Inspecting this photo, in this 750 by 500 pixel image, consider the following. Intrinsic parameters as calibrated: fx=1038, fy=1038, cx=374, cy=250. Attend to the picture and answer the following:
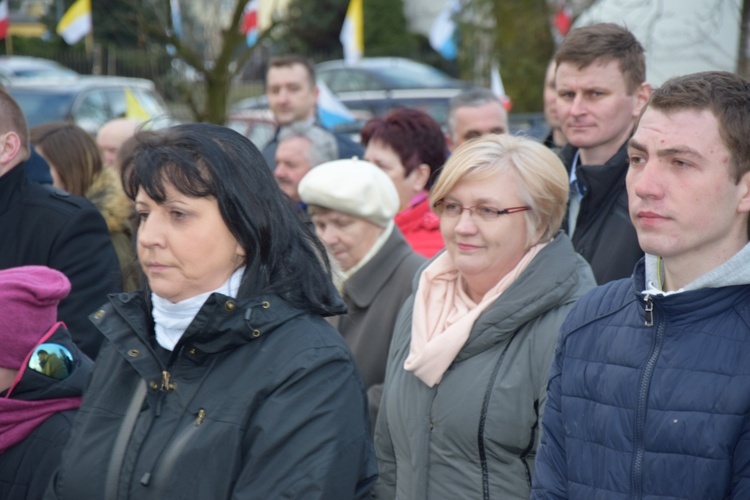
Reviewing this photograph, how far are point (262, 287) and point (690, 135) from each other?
4.03ft

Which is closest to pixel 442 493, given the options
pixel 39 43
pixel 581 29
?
pixel 581 29

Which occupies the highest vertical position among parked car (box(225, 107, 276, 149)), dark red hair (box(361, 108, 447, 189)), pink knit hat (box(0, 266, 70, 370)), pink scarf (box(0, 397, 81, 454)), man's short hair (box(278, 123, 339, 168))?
dark red hair (box(361, 108, 447, 189))

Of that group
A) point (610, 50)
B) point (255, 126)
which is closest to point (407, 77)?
point (255, 126)

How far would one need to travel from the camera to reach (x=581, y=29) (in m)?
5.00

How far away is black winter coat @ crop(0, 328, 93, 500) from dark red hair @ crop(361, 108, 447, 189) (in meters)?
2.74

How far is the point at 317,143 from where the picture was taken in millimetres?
6633

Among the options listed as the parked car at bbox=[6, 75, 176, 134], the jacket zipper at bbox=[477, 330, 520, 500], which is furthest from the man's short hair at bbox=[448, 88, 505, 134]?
the parked car at bbox=[6, 75, 176, 134]

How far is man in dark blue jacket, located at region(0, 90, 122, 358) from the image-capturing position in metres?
4.45

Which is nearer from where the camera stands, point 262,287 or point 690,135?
point 690,135

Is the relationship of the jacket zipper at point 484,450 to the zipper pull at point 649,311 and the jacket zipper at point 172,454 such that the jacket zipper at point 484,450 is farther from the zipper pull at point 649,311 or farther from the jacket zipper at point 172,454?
the jacket zipper at point 172,454

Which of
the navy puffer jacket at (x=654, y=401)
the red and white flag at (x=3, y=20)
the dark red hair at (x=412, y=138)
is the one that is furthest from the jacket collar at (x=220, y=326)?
the red and white flag at (x=3, y=20)

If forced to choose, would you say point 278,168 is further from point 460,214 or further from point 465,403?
point 465,403

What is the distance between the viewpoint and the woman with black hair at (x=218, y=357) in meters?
2.67

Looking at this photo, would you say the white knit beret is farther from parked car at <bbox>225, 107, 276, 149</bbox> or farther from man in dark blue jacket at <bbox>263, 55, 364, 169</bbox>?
parked car at <bbox>225, 107, 276, 149</bbox>
